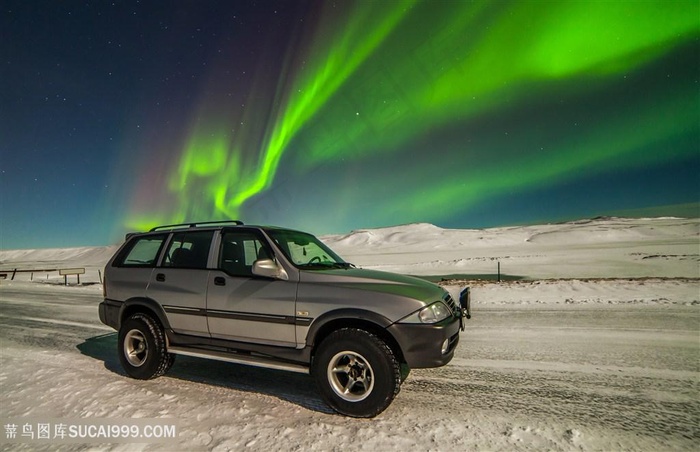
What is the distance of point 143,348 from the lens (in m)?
4.90

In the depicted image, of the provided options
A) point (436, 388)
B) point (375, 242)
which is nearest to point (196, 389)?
point (436, 388)

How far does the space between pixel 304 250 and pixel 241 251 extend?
2.86 feet

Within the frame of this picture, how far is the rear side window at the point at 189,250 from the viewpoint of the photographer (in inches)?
183

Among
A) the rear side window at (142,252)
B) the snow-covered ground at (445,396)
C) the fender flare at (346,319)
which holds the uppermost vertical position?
the rear side window at (142,252)

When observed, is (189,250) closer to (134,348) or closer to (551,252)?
(134,348)

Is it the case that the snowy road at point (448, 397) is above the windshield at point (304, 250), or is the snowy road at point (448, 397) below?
below

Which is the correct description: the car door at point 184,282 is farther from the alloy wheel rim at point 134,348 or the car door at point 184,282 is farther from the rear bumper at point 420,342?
the rear bumper at point 420,342

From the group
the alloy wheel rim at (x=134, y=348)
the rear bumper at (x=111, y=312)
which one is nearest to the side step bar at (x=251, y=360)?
the alloy wheel rim at (x=134, y=348)

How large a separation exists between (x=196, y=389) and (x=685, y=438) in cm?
516

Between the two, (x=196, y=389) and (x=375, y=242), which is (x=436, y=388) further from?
(x=375, y=242)

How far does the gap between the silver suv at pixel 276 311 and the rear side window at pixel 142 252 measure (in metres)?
0.02

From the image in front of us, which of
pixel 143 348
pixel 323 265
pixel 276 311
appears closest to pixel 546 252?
pixel 323 265

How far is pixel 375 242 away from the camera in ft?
326

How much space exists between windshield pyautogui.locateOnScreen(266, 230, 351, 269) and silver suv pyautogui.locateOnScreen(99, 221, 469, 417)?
0.07 feet
